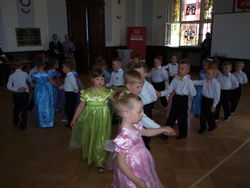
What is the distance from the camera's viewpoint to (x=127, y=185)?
1648mm

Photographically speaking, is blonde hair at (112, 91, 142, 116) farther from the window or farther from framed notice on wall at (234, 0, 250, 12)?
the window

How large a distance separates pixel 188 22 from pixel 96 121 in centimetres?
928

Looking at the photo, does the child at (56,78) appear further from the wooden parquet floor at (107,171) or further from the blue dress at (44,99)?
Answer: the wooden parquet floor at (107,171)

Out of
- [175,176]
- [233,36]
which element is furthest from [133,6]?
[175,176]

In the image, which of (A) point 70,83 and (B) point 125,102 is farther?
(A) point 70,83

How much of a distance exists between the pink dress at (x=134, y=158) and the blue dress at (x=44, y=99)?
107 inches

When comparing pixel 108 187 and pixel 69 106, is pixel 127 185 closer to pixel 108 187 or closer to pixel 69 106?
pixel 108 187

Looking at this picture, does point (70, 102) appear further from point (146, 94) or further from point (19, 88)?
point (146, 94)

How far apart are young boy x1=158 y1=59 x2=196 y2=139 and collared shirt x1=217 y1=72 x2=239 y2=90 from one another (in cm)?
106

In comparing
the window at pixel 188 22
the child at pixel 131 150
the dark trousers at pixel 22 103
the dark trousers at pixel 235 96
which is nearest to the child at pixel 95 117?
the child at pixel 131 150

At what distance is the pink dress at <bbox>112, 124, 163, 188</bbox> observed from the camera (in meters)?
1.53

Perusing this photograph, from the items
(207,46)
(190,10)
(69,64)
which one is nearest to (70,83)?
(69,64)

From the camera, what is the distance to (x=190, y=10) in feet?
34.8

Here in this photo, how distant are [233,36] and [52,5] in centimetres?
677
